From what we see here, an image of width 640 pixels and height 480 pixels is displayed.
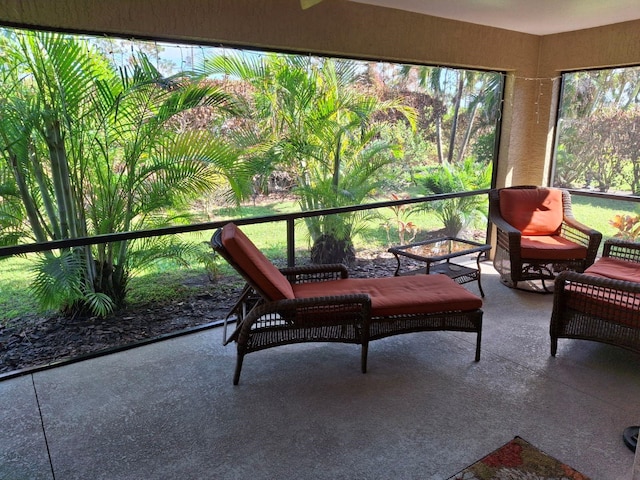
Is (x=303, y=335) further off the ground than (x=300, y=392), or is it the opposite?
A: (x=303, y=335)

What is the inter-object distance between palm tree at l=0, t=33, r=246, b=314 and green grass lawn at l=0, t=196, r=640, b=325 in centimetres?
15

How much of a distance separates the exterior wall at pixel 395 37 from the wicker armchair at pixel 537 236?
2.08 feet

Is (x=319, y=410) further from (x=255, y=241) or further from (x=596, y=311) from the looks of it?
(x=596, y=311)

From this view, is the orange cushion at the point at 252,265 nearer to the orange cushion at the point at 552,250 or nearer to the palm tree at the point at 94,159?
the palm tree at the point at 94,159

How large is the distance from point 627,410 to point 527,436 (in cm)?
69

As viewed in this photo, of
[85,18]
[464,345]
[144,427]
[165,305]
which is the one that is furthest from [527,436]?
[85,18]

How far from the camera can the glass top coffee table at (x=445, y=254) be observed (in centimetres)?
407

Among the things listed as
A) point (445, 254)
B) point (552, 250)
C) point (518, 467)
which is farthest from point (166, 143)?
point (552, 250)

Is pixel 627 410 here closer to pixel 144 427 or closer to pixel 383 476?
pixel 383 476

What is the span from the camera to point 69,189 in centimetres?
350

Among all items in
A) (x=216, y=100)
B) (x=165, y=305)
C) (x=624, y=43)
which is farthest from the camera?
(x=624, y=43)

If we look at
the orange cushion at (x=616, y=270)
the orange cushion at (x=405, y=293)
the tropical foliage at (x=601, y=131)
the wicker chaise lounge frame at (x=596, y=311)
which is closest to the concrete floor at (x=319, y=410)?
the wicker chaise lounge frame at (x=596, y=311)

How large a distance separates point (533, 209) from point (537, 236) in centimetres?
31

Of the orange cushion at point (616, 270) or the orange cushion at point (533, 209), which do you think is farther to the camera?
the orange cushion at point (533, 209)
